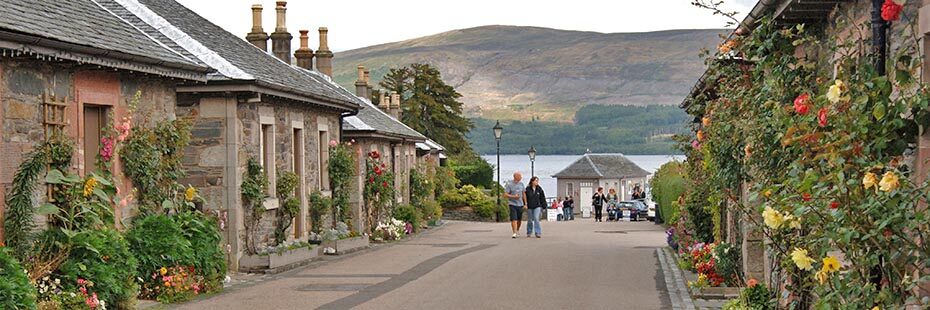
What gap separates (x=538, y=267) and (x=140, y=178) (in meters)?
7.45

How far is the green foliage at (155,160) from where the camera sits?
16344 mm

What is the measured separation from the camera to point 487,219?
57.2 metres

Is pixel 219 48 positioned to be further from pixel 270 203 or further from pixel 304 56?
pixel 304 56

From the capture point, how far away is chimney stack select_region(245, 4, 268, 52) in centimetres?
3453

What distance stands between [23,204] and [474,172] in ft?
193

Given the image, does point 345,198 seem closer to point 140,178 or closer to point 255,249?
point 255,249

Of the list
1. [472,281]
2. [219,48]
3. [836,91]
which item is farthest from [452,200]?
[836,91]

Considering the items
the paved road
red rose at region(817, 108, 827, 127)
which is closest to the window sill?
the paved road

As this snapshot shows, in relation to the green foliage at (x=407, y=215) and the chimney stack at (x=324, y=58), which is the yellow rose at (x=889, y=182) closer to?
the green foliage at (x=407, y=215)

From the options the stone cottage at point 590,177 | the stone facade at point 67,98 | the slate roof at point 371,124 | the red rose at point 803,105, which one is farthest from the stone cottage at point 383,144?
the stone cottage at point 590,177

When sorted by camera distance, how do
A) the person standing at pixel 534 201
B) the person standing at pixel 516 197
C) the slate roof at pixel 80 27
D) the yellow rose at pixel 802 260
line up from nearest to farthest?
the yellow rose at pixel 802 260 → the slate roof at pixel 80 27 → the person standing at pixel 534 201 → the person standing at pixel 516 197

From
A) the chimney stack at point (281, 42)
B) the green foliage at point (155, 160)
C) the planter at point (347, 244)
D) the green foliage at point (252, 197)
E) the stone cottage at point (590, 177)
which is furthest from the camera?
the stone cottage at point (590, 177)

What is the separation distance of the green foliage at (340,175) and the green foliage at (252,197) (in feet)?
19.0

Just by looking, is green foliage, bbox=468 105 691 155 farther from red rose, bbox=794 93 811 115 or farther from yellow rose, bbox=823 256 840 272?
yellow rose, bbox=823 256 840 272
